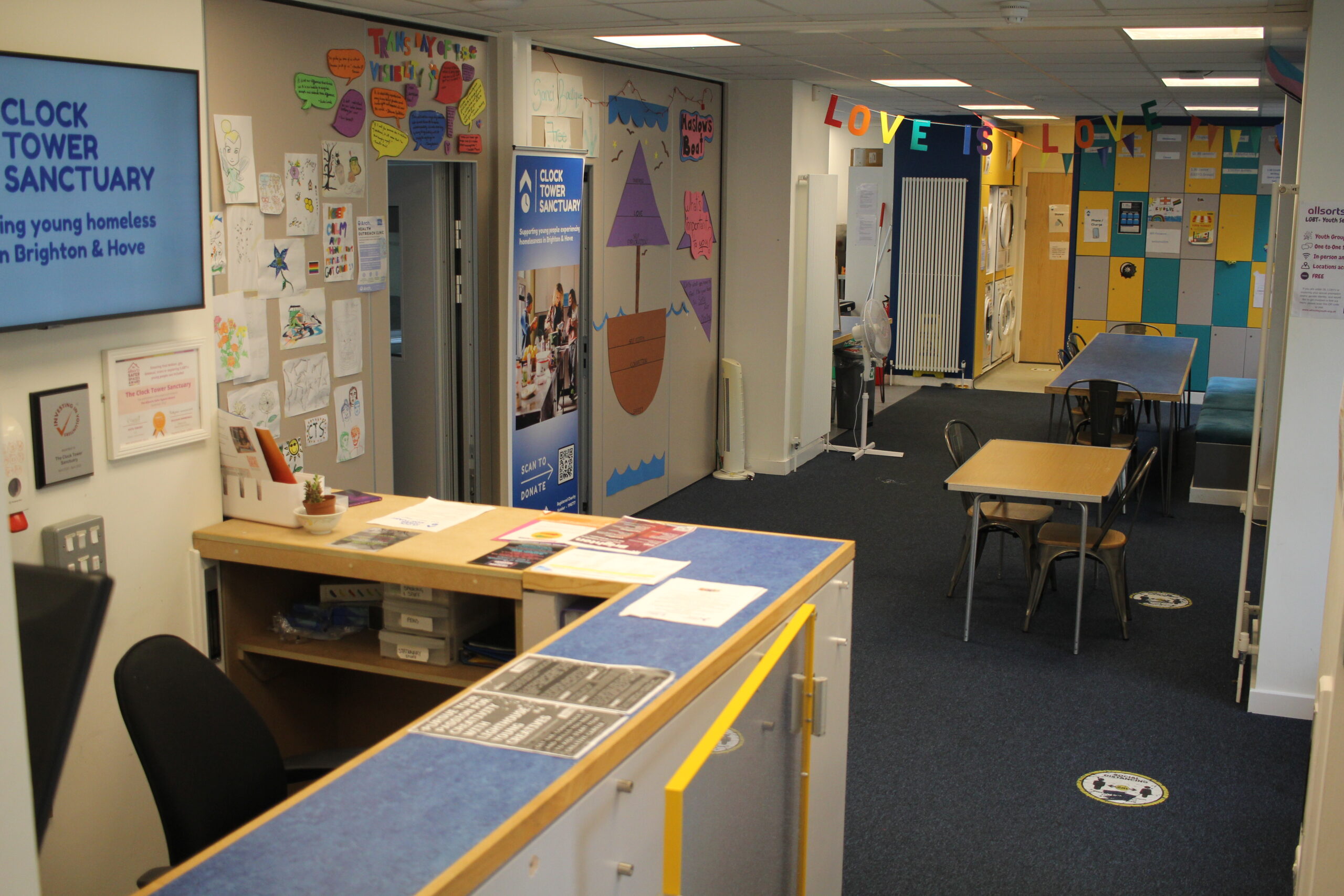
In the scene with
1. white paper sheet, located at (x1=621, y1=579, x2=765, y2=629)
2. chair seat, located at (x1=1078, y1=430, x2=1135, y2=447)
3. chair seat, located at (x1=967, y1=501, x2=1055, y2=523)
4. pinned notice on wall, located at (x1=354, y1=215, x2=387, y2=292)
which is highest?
pinned notice on wall, located at (x1=354, y1=215, x2=387, y2=292)

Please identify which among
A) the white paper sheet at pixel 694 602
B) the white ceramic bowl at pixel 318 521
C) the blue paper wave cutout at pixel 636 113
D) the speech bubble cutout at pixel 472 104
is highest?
the blue paper wave cutout at pixel 636 113

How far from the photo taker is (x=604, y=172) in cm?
704

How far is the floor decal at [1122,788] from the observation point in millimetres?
4090

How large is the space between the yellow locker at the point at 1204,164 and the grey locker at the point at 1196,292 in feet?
2.40

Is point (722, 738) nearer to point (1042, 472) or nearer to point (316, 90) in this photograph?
point (316, 90)

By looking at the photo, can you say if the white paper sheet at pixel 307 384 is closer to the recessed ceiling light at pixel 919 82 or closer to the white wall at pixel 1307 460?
the white wall at pixel 1307 460

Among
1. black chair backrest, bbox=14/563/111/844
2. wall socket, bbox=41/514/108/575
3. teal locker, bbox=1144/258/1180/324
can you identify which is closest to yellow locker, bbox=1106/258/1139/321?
teal locker, bbox=1144/258/1180/324

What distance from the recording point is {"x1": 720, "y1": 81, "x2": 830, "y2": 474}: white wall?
8492mm

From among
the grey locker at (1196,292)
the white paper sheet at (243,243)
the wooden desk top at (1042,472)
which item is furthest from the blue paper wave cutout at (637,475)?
the grey locker at (1196,292)

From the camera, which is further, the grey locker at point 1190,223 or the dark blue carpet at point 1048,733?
the grey locker at point 1190,223

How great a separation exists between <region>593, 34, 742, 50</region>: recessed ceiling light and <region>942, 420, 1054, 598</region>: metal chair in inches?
93.8

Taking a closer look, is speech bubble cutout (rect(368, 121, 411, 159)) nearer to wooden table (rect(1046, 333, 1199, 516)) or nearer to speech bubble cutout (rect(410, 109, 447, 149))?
speech bubble cutout (rect(410, 109, 447, 149))

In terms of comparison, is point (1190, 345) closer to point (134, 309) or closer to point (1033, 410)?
point (1033, 410)

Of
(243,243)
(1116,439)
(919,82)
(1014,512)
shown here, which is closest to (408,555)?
(243,243)
